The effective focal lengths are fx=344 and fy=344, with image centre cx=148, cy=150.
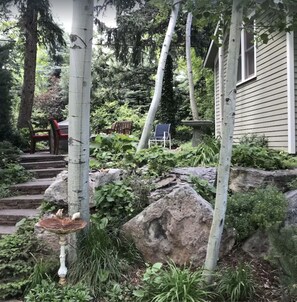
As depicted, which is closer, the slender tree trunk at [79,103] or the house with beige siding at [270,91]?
the slender tree trunk at [79,103]

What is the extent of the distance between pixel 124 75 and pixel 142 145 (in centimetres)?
1215

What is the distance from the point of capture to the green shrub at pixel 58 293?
117 inches

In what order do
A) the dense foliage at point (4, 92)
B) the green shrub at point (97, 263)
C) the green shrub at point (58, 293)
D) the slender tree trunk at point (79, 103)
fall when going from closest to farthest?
the green shrub at point (58, 293) < the green shrub at point (97, 263) < the slender tree trunk at point (79, 103) < the dense foliage at point (4, 92)

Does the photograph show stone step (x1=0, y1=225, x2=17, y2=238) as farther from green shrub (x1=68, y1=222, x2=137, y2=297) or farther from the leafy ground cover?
green shrub (x1=68, y1=222, x2=137, y2=297)

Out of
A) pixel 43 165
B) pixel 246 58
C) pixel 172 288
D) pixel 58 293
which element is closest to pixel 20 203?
pixel 43 165

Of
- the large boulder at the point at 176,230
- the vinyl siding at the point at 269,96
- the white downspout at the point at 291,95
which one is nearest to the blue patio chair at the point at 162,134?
the vinyl siding at the point at 269,96

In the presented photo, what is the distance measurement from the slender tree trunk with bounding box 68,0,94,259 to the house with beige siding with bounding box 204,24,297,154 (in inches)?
116

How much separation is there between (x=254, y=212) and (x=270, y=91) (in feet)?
14.7

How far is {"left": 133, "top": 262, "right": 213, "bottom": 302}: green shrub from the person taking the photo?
284cm

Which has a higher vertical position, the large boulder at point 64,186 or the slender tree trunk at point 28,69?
the slender tree trunk at point 28,69

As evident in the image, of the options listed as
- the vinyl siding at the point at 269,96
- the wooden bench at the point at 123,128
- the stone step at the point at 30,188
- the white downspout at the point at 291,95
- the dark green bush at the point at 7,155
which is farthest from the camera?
the wooden bench at the point at 123,128

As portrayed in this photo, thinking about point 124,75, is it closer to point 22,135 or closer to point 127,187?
point 22,135

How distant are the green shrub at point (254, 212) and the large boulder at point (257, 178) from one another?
0.85m

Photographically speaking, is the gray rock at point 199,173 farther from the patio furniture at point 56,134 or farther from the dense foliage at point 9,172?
the patio furniture at point 56,134
